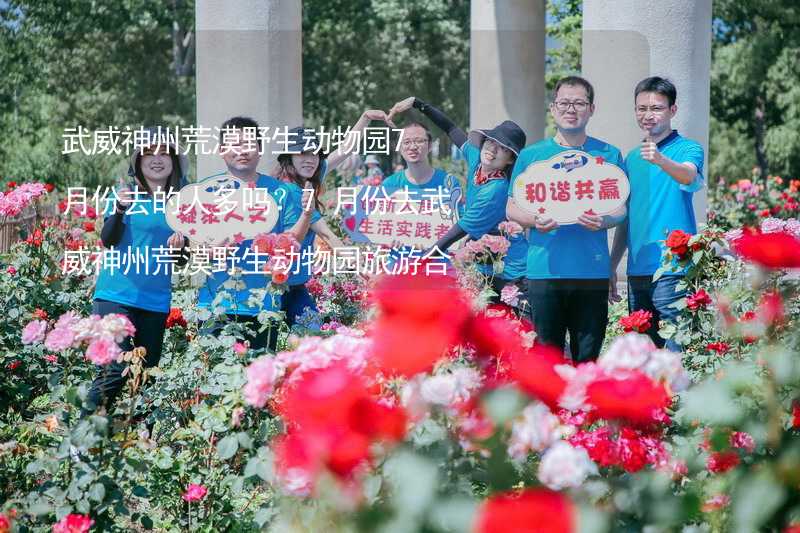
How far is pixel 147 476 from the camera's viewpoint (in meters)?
4.26

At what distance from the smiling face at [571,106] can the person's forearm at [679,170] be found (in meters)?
0.44

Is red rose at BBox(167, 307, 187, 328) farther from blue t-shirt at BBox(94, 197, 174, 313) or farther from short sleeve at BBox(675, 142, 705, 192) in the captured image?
short sleeve at BBox(675, 142, 705, 192)

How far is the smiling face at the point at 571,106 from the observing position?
4957mm

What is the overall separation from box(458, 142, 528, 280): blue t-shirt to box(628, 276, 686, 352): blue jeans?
787 mm

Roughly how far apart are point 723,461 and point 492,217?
328 cm

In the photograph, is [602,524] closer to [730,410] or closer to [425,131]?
[730,410]

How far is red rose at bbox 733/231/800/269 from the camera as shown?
8.15 feet

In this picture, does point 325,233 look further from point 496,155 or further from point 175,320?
point 496,155

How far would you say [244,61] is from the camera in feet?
26.7

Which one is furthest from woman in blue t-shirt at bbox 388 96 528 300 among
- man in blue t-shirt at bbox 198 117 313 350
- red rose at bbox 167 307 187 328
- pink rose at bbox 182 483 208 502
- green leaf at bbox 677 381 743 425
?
green leaf at bbox 677 381 743 425

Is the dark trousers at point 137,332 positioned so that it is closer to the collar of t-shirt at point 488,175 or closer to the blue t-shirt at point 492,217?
the blue t-shirt at point 492,217

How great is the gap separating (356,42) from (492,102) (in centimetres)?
1802

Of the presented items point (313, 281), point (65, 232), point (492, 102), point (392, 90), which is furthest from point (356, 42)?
point (313, 281)

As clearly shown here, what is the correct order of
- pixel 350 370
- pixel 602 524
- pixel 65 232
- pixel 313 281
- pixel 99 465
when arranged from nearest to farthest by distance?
pixel 602 524
pixel 350 370
pixel 99 465
pixel 313 281
pixel 65 232
